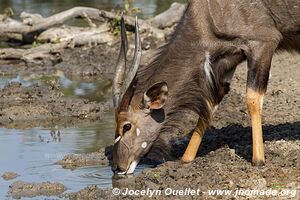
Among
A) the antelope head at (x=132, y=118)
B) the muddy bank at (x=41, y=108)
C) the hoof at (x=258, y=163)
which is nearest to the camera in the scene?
the hoof at (x=258, y=163)

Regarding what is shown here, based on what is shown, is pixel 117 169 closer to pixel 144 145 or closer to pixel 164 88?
pixel 144 145

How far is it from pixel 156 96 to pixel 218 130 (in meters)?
1.90

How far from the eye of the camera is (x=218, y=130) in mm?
11492

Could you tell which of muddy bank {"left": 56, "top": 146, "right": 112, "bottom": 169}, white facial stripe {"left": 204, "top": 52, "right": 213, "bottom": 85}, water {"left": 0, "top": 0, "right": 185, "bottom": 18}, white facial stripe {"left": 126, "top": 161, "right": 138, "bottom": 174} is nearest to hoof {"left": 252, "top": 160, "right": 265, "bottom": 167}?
white facial stripe {"left": 204, "top": 52, "right": 213, "bottom": 85}

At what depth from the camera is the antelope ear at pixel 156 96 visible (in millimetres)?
9758

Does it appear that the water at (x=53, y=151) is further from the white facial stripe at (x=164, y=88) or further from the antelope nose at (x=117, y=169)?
the white facial stripe at (x=164, y=88)

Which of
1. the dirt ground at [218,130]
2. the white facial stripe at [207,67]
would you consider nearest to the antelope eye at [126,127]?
the dirt ground at [218,130]

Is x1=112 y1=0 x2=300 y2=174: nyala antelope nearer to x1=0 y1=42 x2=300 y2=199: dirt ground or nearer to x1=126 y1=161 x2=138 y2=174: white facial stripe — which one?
x1=126 y1=161 x2=138 y2=174: white facial stripe

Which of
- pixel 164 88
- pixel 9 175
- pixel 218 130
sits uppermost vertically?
pixel 164 88

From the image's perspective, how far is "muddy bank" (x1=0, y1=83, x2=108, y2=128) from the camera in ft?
43.9

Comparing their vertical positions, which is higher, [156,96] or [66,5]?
[156,96]

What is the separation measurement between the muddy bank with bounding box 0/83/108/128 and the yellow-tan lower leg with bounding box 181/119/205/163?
3.27 meters

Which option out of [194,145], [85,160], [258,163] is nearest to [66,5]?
[85,160]

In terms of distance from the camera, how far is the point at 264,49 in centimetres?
975
